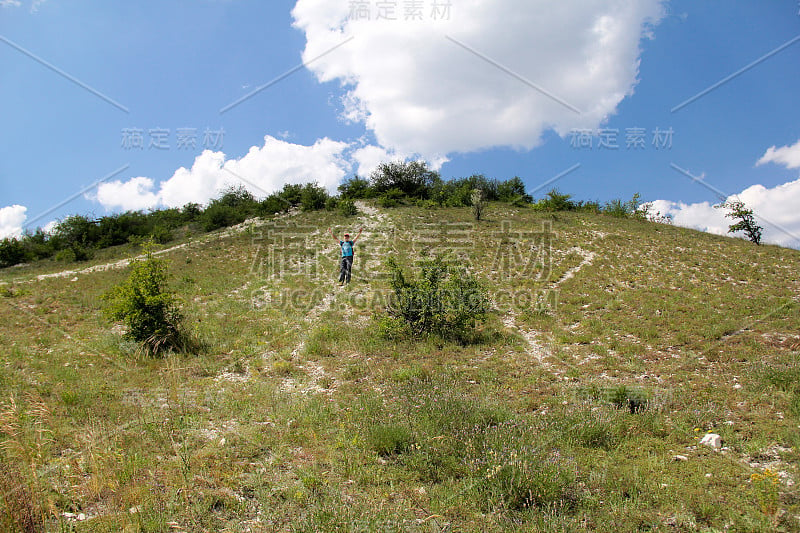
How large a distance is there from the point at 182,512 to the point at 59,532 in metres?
1.00

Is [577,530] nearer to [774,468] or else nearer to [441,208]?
[774,468]

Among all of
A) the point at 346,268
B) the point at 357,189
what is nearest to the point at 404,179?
the point at 357,189

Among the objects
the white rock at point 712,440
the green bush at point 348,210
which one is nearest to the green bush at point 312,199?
the green bush at point 348,210

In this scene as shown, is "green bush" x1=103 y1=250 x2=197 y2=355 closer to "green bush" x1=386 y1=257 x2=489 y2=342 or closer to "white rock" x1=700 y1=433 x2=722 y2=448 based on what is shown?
"green bush" x1=386 y1=257 x2=489 y2=342

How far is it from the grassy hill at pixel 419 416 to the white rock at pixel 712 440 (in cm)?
10

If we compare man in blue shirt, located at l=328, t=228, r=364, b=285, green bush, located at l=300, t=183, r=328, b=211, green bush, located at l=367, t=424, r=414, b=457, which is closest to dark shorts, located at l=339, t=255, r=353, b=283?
man in blue shirt, located at l=328, t=228, r=364, b=285

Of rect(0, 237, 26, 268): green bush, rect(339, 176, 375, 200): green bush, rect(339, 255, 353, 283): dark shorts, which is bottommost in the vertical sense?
rect(339, 255, 353, 283): dark shorts

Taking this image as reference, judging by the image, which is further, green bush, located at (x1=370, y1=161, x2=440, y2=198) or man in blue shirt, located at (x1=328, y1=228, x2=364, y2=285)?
green bush, located at (x1=370, y1=161, x2=440, y2=198)

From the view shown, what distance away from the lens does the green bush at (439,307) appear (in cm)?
1171

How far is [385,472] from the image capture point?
16.1ft

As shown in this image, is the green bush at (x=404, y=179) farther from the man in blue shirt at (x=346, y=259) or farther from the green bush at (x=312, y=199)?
the man in blue shirt at (x=346, y=259)

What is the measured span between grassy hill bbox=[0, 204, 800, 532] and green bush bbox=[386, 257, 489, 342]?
2.16ft

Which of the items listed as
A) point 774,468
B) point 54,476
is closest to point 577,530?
point 774,468

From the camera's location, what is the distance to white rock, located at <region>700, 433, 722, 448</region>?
5.27 metres
